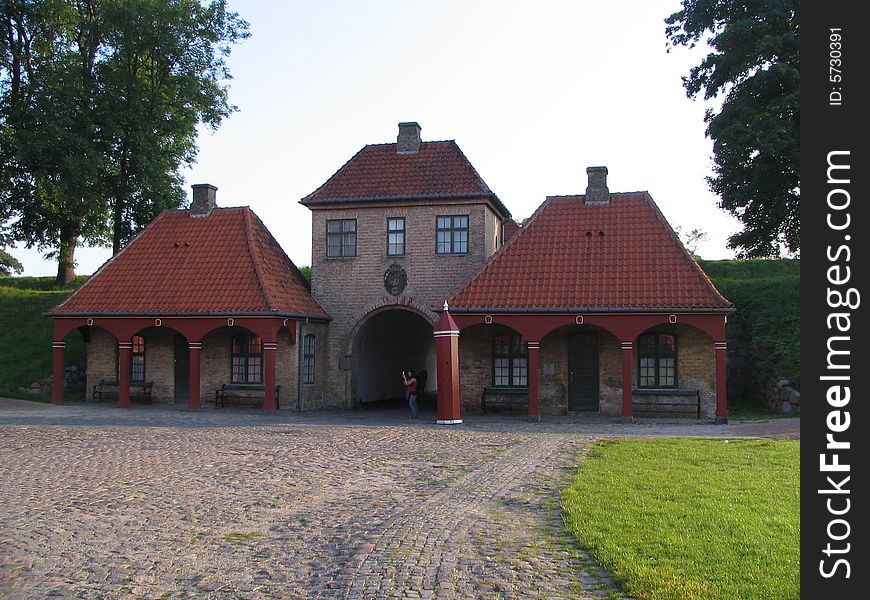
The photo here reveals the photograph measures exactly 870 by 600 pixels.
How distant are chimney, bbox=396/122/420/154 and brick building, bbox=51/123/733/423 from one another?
5 centimetres

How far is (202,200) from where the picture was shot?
2995 cm

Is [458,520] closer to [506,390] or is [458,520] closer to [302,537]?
[302,537]

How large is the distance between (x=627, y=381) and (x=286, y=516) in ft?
47.1

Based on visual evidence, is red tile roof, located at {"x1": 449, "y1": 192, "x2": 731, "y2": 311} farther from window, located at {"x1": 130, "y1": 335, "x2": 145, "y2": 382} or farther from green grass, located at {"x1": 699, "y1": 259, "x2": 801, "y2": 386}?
window, located at {"x1": 130, "y1": 335, "x2": 145, "y2": 382}

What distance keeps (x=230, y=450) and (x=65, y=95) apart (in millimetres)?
23163

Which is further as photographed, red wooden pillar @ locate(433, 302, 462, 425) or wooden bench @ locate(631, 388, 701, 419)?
wooden bench @ locate(631, 388, 701, 419)

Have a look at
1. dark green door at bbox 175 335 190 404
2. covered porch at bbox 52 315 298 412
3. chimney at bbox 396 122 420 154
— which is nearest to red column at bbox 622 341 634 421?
covered porch at bbox 52 315 298 412

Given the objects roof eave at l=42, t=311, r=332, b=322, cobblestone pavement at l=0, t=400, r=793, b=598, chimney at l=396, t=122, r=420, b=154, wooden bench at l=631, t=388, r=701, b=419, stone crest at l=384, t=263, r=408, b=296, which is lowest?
cobblestone pavement at l=0, t=400, r=793, b=598

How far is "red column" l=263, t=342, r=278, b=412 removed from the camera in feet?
80.2

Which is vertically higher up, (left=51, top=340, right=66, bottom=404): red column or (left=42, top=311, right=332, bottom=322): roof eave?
(left=42, top=311, right=332, bottom=322): roof eave

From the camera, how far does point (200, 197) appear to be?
98.4 feet

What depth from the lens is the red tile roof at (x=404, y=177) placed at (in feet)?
88.6

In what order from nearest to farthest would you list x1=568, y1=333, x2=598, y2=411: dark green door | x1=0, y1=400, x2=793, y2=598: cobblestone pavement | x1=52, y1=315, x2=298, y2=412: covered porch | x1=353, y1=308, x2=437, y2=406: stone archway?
1. x1=0, y1=400, x2=793, y2=598: cobblestone pavement
2. x1=568, y1=333, x2=598, y2=411: dark green door
3. x1=52, y1=315, x2=298, y2=412: covered porch
4. x1=353, y1=308, x2=437, y2=406: stone archway

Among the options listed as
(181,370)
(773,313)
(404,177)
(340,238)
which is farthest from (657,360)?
(181,370)
